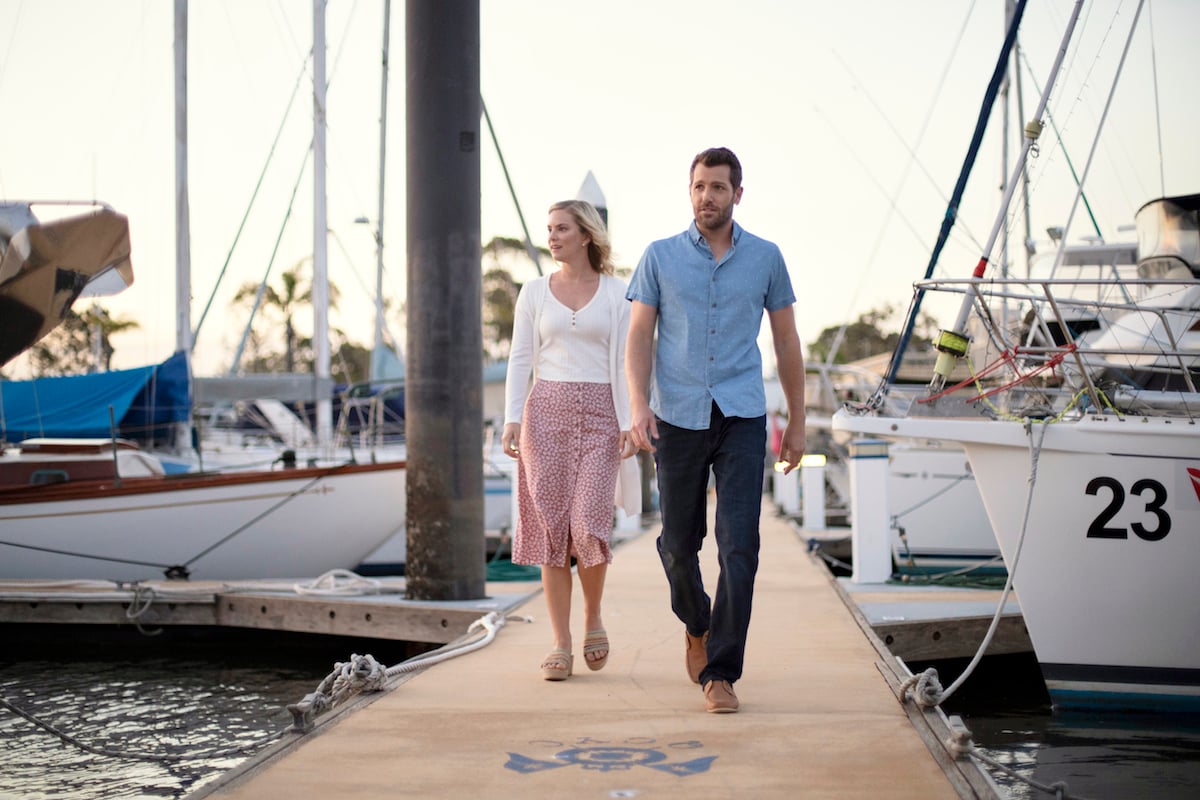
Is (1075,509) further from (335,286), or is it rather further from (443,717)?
(335,286)

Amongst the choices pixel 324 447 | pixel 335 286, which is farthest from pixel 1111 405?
pixel 335 286

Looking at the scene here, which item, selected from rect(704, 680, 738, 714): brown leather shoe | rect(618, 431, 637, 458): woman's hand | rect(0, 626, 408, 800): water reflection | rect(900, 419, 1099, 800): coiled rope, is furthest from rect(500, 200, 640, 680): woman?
rect(0, 626, 408, 800): water reflection

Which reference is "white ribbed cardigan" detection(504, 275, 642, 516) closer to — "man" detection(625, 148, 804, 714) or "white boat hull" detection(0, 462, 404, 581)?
"man" detection(625, 148, 804, 714)

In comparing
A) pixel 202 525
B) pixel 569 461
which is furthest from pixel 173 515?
pixel 569 461

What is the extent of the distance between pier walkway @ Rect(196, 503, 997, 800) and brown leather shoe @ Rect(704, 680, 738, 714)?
54 millimetres

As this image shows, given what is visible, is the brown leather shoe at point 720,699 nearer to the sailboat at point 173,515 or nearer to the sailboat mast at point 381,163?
the sailboat at point 173,515

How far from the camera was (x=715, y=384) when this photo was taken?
426 centimetres

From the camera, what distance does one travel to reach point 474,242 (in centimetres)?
732

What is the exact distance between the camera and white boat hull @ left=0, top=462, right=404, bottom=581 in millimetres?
10766

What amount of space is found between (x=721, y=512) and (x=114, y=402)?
481 inches

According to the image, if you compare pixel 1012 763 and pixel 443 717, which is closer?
pixel 443 717

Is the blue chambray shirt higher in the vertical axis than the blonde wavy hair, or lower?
lower

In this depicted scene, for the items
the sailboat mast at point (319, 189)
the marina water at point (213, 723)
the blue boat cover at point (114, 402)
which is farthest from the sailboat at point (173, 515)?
the sailboat mast at point (319, 189)

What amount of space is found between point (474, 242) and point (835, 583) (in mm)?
3825
